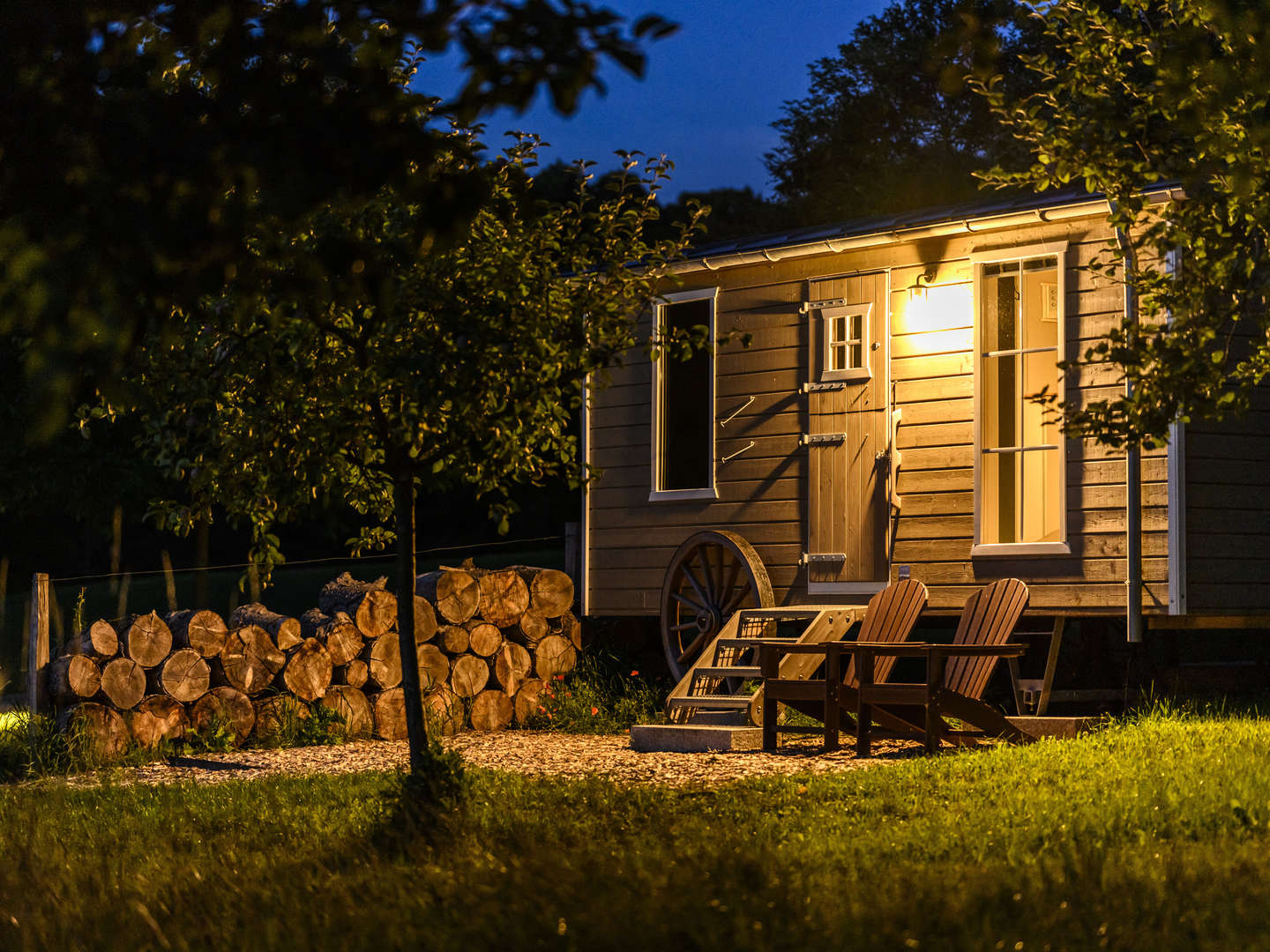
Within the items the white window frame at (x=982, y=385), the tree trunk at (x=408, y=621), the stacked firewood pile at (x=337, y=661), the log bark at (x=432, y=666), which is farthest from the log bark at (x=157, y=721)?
the white window frame at (x=982, y=385)

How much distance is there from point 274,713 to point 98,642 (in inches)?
54.3

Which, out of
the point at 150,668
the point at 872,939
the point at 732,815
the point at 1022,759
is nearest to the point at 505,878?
the point at 872,939

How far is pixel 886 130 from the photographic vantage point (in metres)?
27.6

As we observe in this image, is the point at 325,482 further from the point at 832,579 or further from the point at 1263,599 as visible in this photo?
the point at 1263,599

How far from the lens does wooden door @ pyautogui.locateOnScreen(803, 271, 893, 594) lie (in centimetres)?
1083

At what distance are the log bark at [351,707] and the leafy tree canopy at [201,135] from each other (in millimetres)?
7540

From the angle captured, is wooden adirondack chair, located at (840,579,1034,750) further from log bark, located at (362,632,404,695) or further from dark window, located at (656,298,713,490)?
log bark, located at (362,632,404,695)

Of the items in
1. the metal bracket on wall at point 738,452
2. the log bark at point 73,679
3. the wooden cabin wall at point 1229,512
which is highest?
the metal bracket on wall at point 738,452

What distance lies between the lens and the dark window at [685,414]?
39.8ft

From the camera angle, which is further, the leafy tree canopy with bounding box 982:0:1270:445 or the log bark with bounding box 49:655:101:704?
the log bark with bounding box 49:655:101:704

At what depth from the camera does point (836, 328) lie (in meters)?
11.3

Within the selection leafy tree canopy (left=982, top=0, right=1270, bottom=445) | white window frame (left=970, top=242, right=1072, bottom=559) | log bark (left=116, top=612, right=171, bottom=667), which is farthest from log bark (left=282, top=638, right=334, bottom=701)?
leafy tree canopy (left=982, top=0, right=1270, bottom=445)

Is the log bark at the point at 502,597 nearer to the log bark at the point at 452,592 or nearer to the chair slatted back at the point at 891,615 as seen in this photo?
the log bark at the point at 452,592

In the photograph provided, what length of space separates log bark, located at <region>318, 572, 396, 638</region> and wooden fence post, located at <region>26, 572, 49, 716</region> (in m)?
2.16
